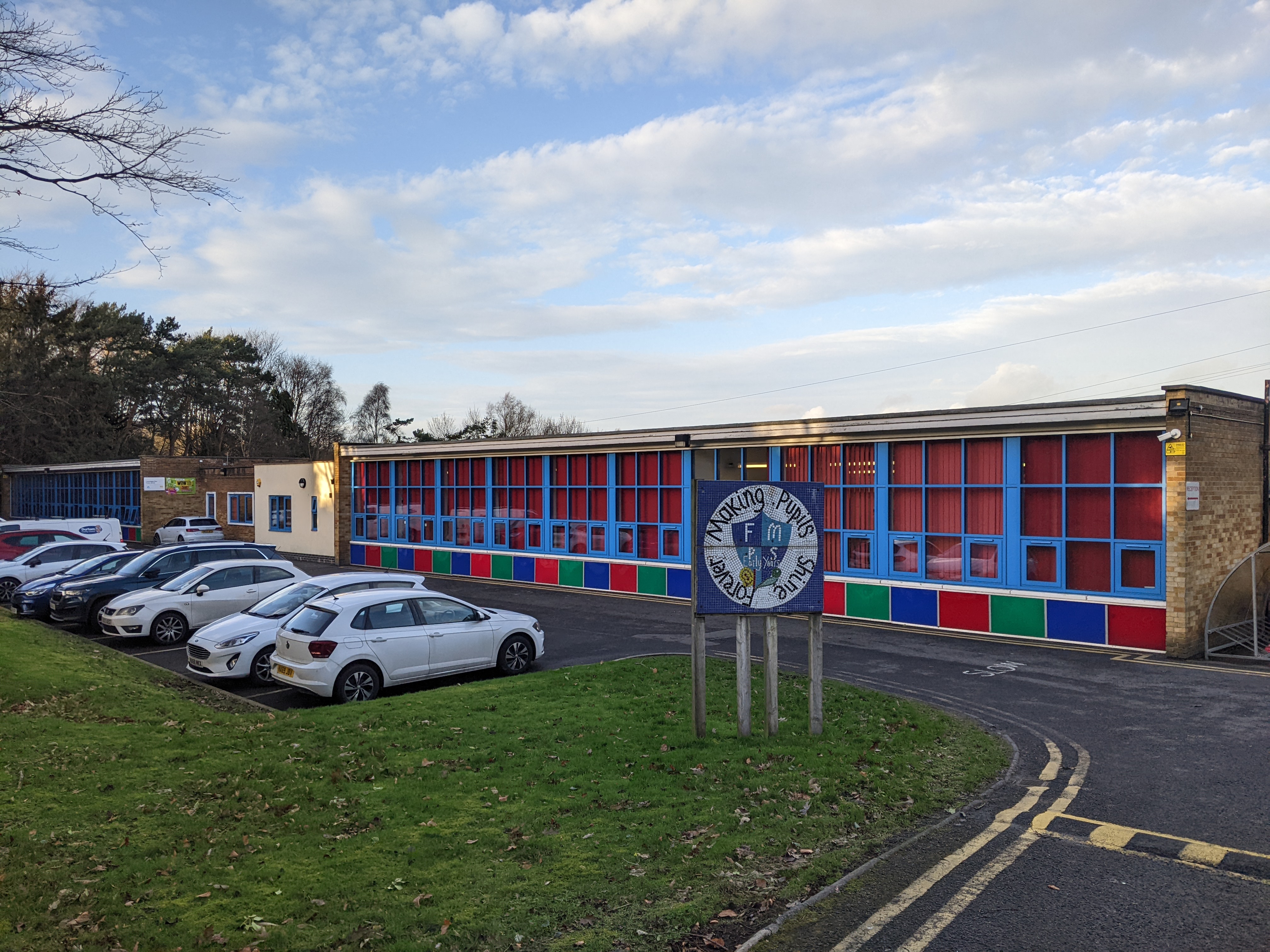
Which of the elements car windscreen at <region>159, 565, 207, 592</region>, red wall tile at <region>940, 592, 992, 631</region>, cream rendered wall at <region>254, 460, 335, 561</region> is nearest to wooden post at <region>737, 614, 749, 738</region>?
red wall tile at <region>940, 592, 992, 631</region>

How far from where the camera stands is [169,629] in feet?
53.4

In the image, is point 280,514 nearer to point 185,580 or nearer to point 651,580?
point 651,580

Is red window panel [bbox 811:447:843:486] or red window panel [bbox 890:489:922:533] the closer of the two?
red window panel [bbox 890:489:922:533]

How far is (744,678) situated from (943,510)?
34.7 feet

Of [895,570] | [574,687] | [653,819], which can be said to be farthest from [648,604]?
[653,819]

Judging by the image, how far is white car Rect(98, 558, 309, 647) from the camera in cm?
1602

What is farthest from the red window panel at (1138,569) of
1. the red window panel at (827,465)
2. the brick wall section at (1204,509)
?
the red window panel at (827,465)

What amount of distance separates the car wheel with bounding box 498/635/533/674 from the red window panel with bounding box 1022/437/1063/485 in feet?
33.4

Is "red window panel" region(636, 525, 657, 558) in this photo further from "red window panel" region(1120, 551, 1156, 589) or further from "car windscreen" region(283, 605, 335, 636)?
"car windscreen" region(283, 605, 335, 636)

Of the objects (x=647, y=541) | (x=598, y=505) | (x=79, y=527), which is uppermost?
(x=598, y=505)

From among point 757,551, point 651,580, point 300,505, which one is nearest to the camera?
point 757,551

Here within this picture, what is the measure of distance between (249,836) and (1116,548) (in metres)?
14.9

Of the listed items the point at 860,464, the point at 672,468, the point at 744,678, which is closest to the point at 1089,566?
the point at 860,464

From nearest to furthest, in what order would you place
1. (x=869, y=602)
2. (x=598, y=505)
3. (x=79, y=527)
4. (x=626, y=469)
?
(x=869, y=602), (x=626, y=469), (x=598, y=505), (x=79, y=527)
